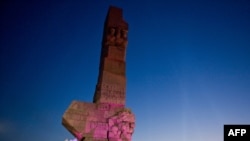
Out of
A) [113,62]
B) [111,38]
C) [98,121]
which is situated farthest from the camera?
[111,38]

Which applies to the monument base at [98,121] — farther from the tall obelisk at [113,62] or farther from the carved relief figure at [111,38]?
the carved relief figure at [111,38]

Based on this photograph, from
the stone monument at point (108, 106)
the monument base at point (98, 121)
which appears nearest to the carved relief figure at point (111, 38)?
the stone monument at point (108, 106)

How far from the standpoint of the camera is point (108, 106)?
8203 mm

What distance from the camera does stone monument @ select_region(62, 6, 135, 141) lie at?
7.82 metres

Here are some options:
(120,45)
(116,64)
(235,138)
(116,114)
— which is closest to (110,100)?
(116,114)

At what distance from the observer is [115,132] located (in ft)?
26.0

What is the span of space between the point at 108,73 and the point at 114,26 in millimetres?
1620

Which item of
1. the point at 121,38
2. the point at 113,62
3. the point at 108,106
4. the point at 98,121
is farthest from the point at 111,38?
the point at 98,121

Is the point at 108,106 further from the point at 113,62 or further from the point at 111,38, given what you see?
the point at 111,38

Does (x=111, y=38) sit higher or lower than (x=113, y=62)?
higher

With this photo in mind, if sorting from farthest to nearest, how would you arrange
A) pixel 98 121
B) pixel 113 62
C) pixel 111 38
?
pixel 111 38
pixel 113 62
pixel 98 121

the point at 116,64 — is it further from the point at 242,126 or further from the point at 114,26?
the point at 242,126

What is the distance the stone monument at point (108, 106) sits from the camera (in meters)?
7.82

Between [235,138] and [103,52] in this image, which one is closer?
[235,138]
